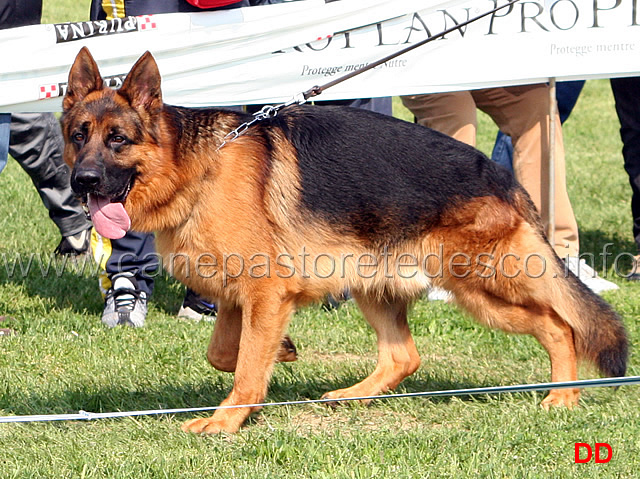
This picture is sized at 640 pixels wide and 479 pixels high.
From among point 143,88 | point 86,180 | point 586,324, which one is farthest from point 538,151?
point 86,180

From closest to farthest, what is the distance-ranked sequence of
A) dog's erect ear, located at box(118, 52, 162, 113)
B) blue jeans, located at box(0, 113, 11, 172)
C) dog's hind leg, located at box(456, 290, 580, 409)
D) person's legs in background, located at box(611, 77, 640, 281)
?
dog's erect ear, located at box(118, 52, 162, 113) < dog's hind leg, located at box(456, 290, 580, 409) < blue jeans, located at box(0, 113, 11, 172) < person's legs in background, located at box(611, 77, 640, 281)

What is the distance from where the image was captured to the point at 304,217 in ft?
12.3

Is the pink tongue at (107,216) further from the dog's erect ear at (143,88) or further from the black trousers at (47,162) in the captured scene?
the black trousers at (47,162)

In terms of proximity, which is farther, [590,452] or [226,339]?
[226,339]

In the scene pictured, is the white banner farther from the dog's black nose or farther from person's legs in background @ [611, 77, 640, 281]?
the dog's black nose

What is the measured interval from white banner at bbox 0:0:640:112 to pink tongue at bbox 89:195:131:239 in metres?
2.24

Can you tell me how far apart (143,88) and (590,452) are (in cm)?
232

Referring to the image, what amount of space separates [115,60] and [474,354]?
285cm

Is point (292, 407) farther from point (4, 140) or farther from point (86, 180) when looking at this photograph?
point (4, 140)

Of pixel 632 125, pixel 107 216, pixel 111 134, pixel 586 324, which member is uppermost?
pixel 632 125

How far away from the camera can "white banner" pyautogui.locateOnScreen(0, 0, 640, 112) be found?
5645 millimetres

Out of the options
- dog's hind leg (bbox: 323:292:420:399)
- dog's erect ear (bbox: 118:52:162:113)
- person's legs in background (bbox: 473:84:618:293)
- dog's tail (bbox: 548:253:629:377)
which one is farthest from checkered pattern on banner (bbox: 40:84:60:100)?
dog's tail (bbox: 548:253:629:377)

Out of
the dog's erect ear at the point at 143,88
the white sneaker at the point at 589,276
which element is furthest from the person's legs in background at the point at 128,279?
the white sneaker at the point at 589,276

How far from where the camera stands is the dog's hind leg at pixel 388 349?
418 cm
